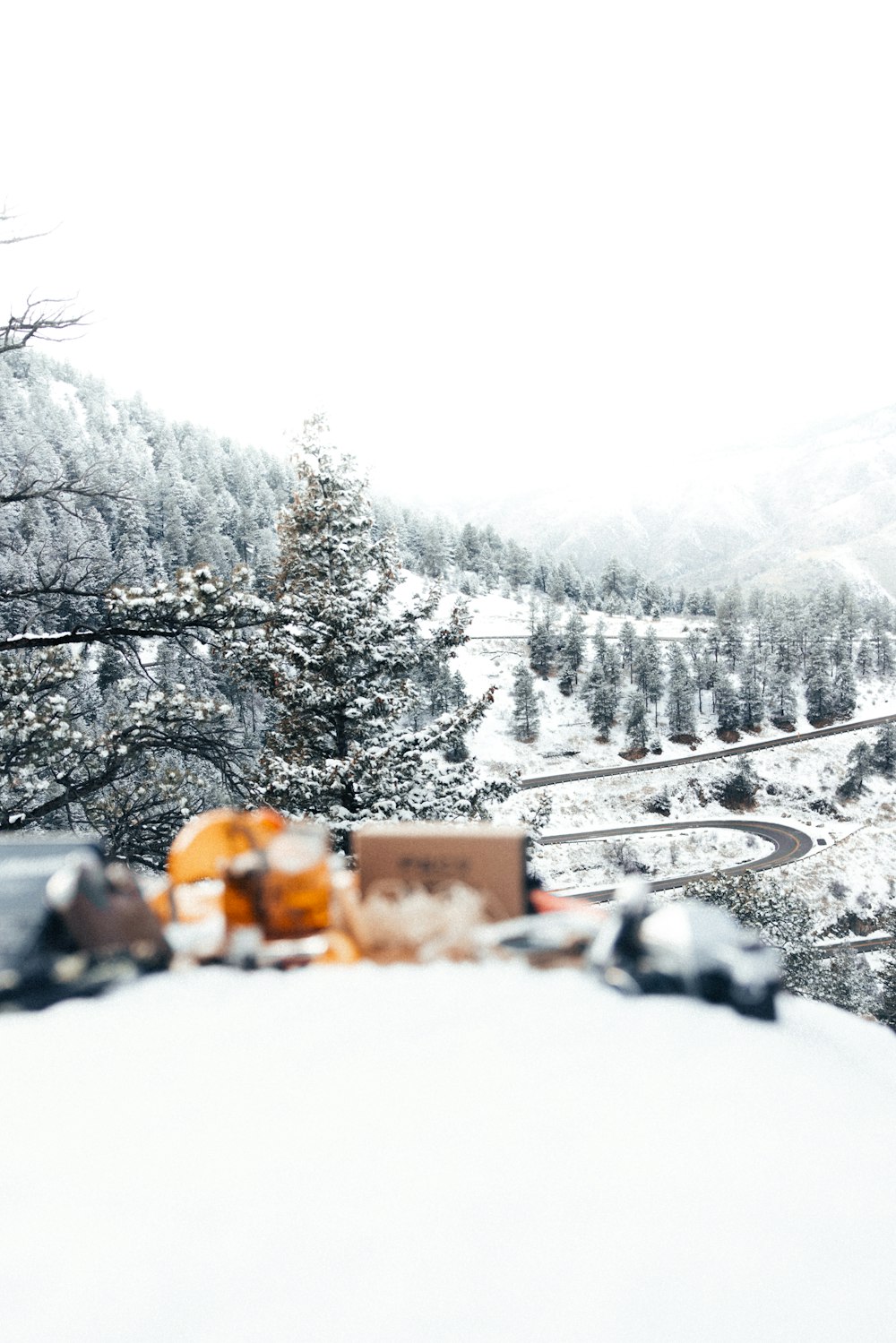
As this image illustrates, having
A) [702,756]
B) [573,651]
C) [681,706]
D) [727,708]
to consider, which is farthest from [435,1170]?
[573,651]

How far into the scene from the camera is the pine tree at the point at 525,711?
66062 millimetres

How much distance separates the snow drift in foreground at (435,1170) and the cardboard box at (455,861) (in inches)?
6.7

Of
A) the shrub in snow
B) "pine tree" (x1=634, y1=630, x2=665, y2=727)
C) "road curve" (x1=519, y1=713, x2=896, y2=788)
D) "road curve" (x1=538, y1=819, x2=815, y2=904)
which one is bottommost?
"road curve" (x1=538, y1=819, x2=815, y2=904)

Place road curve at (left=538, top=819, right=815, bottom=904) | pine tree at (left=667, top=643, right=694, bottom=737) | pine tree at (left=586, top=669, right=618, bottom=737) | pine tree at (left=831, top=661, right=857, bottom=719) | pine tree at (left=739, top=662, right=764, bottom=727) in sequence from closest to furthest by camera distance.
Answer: road curve at (left=538, top=819, right=815, bottom=904), pine tree at (left=586, top=669, right=618, bottom=737), pine tree at (left=667, top=643, right=694, bottom=737), pine tree at (left=739, top=662, right=764, bottom=727), pine tree at (left=831, top=661, right=857, bottom=719)

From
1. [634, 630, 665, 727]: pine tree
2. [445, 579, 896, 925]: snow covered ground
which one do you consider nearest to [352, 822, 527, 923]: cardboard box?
[445, 579, 896, 925]: snow covered ground

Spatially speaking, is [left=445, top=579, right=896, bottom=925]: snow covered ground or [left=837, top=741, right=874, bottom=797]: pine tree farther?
[left=837, top=741, right=874, bottom=797]: pine tree

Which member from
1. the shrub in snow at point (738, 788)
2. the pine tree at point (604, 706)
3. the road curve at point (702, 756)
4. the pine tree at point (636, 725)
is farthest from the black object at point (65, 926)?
the pine tree at point (604, 706)

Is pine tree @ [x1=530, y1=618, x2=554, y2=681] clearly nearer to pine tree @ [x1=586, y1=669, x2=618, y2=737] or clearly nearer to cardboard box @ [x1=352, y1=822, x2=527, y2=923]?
pine tree @ [x1=586, y1=669, x2=618, y2=737]

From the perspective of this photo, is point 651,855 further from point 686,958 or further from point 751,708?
point 686,958

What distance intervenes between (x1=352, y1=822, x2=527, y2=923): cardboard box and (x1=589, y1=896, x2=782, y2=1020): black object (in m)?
0.18

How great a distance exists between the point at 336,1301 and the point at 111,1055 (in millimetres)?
475

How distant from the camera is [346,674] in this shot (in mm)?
9078

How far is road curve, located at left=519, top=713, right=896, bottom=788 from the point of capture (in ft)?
193

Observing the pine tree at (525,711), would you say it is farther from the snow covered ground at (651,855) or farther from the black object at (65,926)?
the black object at (65,926)
